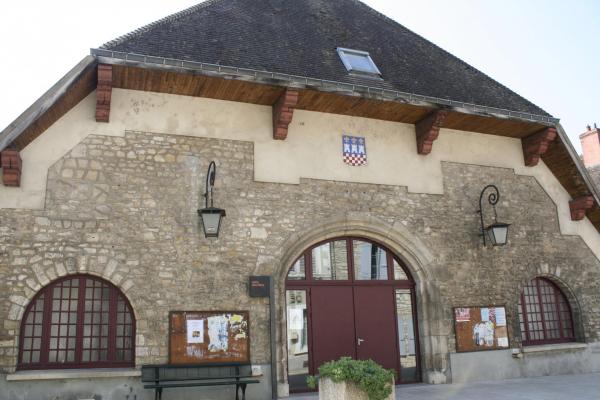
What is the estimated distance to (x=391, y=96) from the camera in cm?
899

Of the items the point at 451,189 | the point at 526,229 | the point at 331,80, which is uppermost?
the point at 331,80

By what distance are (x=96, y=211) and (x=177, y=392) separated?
2785mm

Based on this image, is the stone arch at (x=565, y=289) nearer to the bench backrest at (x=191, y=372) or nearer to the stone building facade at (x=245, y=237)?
the stone building facade at (x=245, y=237)

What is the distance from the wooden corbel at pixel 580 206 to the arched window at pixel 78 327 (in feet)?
28.6

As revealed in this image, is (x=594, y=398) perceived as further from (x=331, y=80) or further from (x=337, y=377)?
(x=331, y=80)

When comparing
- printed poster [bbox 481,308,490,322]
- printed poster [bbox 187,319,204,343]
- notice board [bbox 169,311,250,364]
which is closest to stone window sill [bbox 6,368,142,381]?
notice board [bbox 169,311,250,364]

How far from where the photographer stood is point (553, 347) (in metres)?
10.2

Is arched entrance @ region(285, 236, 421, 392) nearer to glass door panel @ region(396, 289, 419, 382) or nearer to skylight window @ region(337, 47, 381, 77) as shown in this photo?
glass door panel @ region(396, 289, 419, 382)

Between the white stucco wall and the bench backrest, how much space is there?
2762 millimetres

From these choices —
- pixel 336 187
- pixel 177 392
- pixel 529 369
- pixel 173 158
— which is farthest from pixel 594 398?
pixel 173 158

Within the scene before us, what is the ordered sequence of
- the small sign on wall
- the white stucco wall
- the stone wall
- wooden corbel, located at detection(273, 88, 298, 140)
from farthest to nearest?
wooden corbel, located at detection(273, 88, 298, 140), the small sign on wall, the white stucco wall, the stone wall

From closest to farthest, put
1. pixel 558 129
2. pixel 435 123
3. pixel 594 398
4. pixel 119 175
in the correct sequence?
pixel 594 398, pixel 119 175, pixel 435 123, pixel 558 129

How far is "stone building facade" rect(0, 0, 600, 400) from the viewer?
754 centimetres

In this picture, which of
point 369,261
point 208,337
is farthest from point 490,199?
point 208,337
